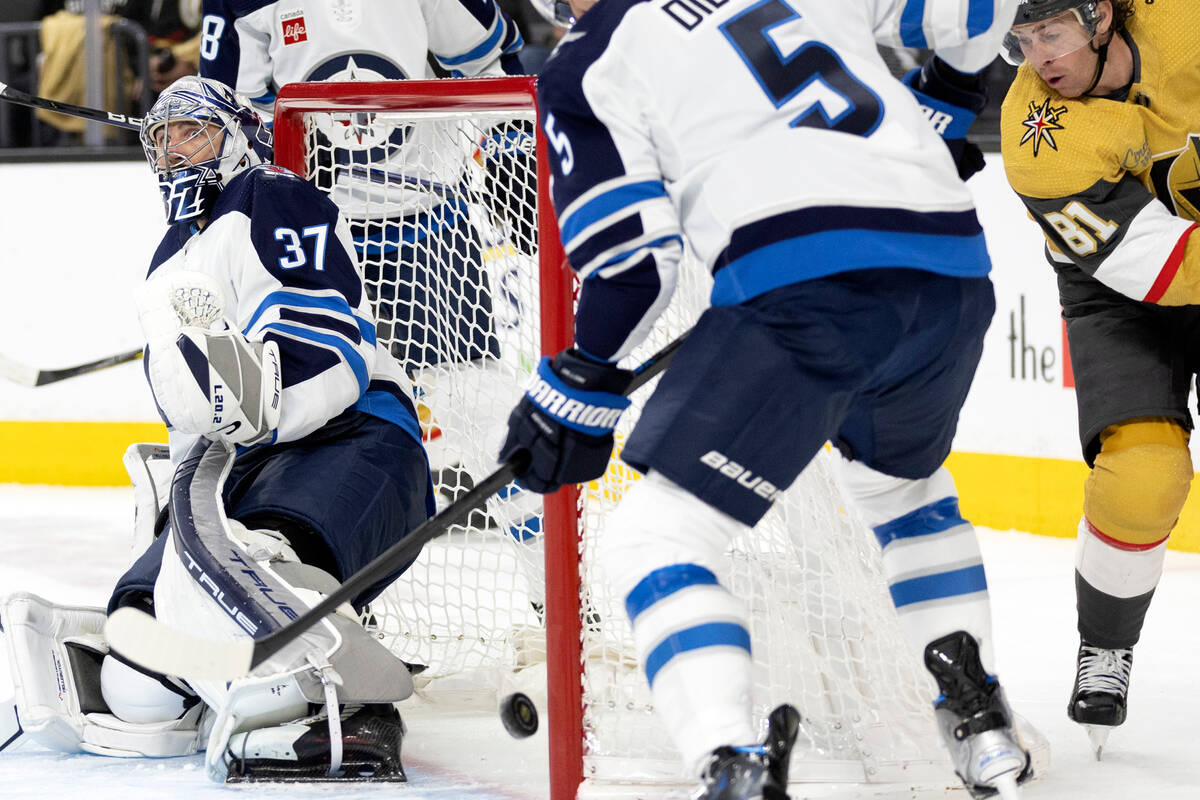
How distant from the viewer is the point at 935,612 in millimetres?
1613

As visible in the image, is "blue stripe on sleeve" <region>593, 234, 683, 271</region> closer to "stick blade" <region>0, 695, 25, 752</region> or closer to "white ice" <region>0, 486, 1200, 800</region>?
"white ice" <region>0, 486, 1200, 800</region>

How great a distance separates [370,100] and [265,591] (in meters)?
0.68

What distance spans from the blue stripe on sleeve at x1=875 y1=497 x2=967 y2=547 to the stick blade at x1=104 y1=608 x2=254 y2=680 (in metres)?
0.67

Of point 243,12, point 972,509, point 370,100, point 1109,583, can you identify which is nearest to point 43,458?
point 243,12

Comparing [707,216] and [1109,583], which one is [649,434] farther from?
[1109,583]

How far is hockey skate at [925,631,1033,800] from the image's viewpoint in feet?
5.02

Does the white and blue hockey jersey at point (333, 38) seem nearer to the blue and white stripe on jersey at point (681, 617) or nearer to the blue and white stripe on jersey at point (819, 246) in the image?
the blue and white stripe on jersey at point (819, 246)

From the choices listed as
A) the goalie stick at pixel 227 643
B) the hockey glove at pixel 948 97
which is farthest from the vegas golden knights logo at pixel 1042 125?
the goalie stick at pixel 227 643

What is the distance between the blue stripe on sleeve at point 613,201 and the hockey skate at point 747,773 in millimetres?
471

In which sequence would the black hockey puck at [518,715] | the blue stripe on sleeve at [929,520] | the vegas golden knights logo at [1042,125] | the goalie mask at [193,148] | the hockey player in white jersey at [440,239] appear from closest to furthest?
the blue stripe on sleeve at [929,520] → the black hockey puck at [518,715] → the vegas golden knights logo at [1042,125] → the goalie mask at [193,148] → the hockey player in white jersey at [440,239]

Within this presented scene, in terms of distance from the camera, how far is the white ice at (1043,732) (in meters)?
1.93

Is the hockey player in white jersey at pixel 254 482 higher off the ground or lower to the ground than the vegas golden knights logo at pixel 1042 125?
lower

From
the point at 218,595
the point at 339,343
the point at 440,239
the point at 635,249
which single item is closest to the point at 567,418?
the point at 635,249

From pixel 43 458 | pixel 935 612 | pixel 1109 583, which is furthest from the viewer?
pixel 43 458
